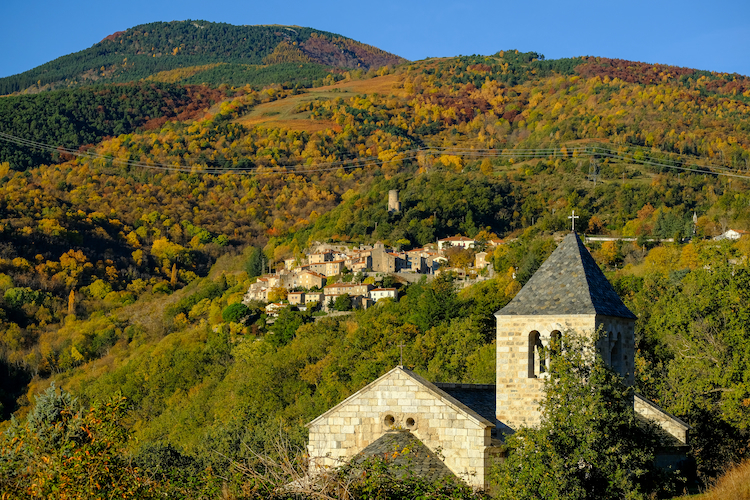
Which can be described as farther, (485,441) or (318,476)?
(485,441)

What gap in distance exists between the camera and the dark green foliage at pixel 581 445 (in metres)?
16.8

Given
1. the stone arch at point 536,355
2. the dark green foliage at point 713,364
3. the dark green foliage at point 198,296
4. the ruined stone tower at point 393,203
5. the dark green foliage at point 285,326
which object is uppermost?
the stone arch at point 536,355

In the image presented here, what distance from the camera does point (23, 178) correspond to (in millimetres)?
174500

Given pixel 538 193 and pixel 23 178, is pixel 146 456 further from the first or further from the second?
pixel 23 178

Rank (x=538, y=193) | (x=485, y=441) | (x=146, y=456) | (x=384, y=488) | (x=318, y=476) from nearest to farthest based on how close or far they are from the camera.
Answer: (x=318, y=476) → (x=384, y=488) → (x=485, y=441) → (x=146, y=456) → (x=538, y=193)

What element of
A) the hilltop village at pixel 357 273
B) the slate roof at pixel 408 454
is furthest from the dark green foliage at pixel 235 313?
the slate roof at pixel 408 454

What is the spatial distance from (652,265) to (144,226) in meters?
109

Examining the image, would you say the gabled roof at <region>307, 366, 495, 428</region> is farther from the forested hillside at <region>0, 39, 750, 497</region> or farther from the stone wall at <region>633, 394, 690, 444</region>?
the stone wall at <region>633, 394, 690, 444</region>

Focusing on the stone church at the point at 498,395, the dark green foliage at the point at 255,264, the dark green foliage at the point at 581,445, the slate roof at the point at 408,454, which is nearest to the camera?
the dark green foliage at the point at 581,445

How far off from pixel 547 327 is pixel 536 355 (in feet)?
4.10

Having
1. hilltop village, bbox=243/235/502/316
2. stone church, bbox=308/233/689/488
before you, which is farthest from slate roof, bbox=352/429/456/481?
hilltop village, bbox=243/235/502/316

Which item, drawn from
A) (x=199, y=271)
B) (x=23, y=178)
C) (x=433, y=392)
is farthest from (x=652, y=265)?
(x=23, y=178)

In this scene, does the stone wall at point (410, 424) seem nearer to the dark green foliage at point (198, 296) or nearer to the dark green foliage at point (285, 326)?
the dark green foliage at point (285, 326)

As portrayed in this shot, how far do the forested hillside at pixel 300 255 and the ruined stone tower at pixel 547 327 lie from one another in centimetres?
628
